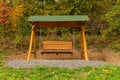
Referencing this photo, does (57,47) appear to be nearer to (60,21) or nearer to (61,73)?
(60,21)

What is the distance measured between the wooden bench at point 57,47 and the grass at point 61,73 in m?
2.72

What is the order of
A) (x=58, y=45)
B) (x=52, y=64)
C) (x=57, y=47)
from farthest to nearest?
(x=58, y=45)
(x=57, y=47)
(x=52, y=64)

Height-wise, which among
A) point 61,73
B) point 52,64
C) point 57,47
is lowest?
point 57,47

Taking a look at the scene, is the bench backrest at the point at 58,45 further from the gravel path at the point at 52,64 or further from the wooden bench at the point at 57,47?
the gravel path at the point at 52,64

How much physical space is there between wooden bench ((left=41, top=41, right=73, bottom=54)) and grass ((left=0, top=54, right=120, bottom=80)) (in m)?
2.72

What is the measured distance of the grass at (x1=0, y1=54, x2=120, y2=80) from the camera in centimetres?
970

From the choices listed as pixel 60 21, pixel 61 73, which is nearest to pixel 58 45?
pixel 60 21

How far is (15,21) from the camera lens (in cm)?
1622

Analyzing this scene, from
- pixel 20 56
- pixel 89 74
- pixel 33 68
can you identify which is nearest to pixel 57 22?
pixel 20 56

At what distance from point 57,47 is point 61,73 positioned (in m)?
4.07

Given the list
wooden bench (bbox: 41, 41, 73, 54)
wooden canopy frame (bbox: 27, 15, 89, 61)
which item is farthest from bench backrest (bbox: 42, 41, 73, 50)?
wooden canopy frame (bbox: 27, 15, 89, 61)

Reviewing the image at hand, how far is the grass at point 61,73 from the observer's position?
970cm

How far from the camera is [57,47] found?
46.5ft

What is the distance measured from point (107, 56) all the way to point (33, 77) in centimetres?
531
